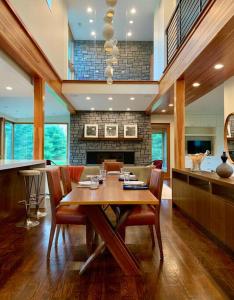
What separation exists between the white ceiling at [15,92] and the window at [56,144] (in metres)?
0.75

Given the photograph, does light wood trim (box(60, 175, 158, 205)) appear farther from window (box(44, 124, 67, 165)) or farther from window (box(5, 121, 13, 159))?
window (box(5, 121, 13, 159))

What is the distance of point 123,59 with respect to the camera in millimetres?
10008

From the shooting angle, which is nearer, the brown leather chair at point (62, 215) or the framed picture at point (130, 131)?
the brown leather chair at point (62, 215)

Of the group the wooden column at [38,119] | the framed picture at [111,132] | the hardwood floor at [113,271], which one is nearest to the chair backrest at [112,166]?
the wooden column at [38,119]

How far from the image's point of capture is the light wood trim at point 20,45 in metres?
3.21

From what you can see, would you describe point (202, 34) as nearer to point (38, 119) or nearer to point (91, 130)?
point (38, 119)

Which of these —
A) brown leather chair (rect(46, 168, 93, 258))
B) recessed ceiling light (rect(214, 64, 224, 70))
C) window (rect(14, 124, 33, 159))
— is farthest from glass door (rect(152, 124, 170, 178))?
brown leather chair (rect(46, 168, 93, 258))

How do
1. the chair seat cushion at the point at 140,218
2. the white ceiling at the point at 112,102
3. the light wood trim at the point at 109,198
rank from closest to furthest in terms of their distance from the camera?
the light wood trim at the point at 109,198
the chair seat cushion at the point at 140,218
the white ceiling at the point at 112,102

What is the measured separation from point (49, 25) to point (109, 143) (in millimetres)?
5118

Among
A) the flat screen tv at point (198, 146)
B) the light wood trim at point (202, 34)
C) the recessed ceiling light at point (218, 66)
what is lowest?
the flat screen tv at point (198, 146)

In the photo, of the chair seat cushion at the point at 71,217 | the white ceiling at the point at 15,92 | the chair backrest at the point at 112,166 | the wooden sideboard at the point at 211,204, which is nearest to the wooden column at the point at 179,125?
the wooden sideboard at the point at 211,204

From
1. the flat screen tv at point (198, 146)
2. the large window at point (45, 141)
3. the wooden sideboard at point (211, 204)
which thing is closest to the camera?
the wooden sideboard at point (211, 204)

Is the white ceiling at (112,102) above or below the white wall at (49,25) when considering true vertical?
below

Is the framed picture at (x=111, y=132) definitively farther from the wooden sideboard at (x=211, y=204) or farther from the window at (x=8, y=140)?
the wooden sideboard at (x=211, y=204)
